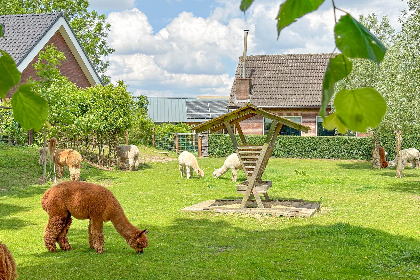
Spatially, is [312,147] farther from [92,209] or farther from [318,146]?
[92,209]

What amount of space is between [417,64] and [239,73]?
900 inches

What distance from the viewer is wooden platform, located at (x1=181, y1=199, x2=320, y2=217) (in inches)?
454

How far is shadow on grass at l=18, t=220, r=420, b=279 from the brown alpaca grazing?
31 cm

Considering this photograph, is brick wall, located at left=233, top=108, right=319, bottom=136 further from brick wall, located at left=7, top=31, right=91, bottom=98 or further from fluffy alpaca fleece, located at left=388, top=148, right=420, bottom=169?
brick wall, located at left=7, top=31, right=91, bottom=98

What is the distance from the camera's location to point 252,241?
9.02 m

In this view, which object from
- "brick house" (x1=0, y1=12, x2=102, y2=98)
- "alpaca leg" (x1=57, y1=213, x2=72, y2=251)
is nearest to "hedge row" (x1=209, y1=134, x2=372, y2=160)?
"brick house" (x1=0, y1=12, x2=102, y2=98)

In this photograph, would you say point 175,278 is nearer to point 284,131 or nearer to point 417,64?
point 417,64

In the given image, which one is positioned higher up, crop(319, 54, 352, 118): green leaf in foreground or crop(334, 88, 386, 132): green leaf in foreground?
crop(319, 54, 352, 118): green leaf in foreground

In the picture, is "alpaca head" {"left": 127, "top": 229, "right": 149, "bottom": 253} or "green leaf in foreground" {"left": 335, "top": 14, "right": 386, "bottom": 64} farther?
"alpaca head" {"left": 127, "top": 229, "right": 149, "bottom": 253}

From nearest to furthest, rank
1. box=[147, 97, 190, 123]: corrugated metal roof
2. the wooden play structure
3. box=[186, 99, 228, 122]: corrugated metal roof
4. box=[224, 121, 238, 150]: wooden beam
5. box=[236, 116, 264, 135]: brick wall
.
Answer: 1. the wooden play structure
2. box=[224, 121, 238, 150]: wooden beam
3. box=[236, 116, 264, 135]: brick wall
4. box=[186, 99, 228, 122]: corrugated metal roof
5. box=[147, 97, 190, 123]: corrugated metal roof

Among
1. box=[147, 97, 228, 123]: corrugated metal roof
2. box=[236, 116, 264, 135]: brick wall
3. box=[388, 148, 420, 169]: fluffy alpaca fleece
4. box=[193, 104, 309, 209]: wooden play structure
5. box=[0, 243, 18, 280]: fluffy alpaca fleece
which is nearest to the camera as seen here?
box=[0, 243, 18, 280]: fluffy alpaca fleece

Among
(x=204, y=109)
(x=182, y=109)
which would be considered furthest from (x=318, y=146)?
(x=182, y=109)

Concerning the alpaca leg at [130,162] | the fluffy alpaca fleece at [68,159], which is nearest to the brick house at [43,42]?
the fluffy alpaca fleece at [68,159]

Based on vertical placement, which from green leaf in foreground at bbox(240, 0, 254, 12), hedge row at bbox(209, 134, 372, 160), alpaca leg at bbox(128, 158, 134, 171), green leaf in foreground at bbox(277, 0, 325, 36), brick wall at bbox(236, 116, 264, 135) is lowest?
alpaca leg at bbox(128, 158, 134, 171)
